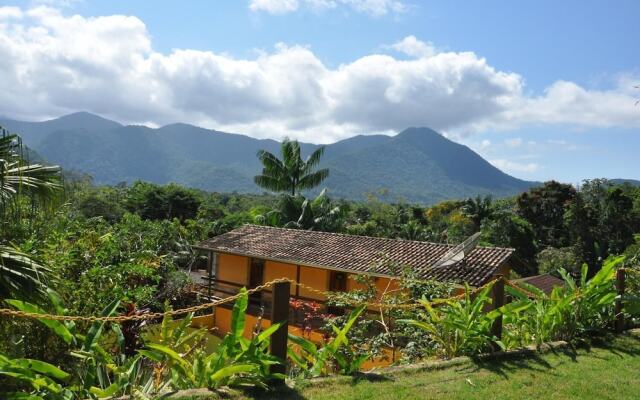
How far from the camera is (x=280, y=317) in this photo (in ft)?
13.1

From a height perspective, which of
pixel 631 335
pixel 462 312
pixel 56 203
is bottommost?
pixel 631 335

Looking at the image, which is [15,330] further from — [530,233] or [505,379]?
[530,233]

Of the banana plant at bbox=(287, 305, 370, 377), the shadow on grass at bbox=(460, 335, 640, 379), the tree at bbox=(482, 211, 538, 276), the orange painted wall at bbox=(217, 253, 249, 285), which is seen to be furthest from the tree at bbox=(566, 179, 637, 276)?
the banana plant at bbox=(287, 305, 370, 377)

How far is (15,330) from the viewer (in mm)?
4539

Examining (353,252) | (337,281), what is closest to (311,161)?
(337,281)

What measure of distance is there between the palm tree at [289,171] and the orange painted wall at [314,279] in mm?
8826

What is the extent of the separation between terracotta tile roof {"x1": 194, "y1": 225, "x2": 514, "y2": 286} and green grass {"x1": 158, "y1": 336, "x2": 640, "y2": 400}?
21.8ft

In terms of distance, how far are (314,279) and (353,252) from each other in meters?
1.92

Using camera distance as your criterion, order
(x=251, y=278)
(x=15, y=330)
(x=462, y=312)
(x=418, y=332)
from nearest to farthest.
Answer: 1. (x=15, y=330)
2. (x=462, y=312)
3. (x=418, y=332)
4. (x=251, y=278)

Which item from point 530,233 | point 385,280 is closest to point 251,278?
point 385,280

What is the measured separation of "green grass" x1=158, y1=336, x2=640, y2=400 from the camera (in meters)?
4.00

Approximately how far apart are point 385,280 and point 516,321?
8.72 meters

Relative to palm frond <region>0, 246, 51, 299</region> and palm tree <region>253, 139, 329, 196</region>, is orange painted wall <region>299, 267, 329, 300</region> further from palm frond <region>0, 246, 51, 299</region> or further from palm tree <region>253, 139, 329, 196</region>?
palm frond <region>0, 246, 51, 299</region>

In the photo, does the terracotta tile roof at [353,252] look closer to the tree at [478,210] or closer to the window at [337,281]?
the window at [337,281]
